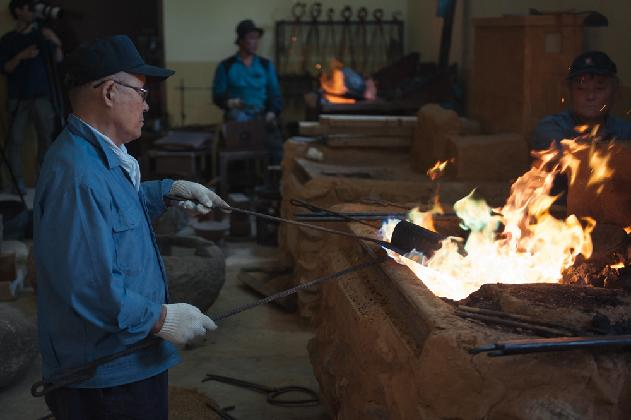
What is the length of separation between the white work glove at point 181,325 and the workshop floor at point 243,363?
6.20ft

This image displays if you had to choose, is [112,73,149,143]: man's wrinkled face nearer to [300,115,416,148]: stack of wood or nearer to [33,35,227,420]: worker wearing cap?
[33,35,227,420]: worker wearing cap

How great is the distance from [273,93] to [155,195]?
7.14 m

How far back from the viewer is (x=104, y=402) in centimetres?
295

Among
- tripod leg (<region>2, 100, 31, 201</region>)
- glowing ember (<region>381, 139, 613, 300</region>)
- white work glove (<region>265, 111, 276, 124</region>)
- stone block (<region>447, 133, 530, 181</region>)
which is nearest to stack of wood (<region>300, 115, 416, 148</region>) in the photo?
stone block (<region>447, 133, 530, 181</region>)

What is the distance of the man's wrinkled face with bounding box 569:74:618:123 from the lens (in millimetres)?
5277

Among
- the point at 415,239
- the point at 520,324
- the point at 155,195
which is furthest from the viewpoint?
the point at 415,239

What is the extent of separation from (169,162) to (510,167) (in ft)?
16.7

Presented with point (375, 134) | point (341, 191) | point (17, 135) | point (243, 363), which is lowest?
point (243, 363)

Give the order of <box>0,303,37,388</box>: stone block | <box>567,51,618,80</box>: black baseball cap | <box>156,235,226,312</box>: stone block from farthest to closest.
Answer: <box>156,235,226,312</box>: stone block < <box>567,51,618,80</box>: black baseball cap < <box>0,303,37,388</box>: stone block

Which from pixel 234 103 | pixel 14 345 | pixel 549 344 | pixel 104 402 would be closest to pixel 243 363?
pixel 14 345

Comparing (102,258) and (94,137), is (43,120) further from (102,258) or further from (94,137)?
(102,258)

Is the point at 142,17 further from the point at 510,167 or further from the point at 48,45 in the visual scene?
the point at 510,167

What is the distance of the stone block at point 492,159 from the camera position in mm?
6414

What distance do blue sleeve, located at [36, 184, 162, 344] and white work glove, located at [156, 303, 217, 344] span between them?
0.17m
